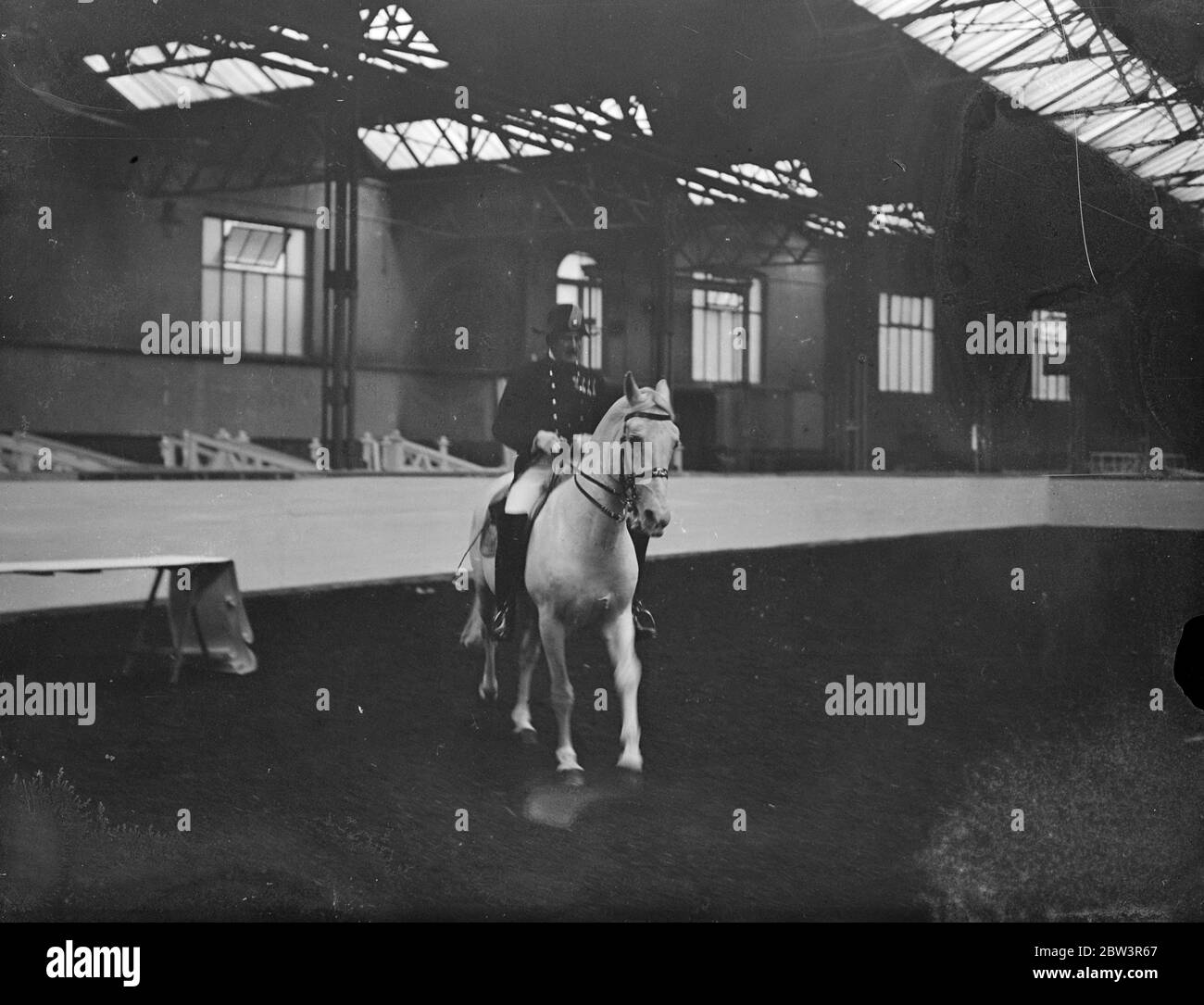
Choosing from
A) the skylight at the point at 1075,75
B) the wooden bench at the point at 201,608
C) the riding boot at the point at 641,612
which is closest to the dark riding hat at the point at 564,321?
the riding boot at the point at 641,612

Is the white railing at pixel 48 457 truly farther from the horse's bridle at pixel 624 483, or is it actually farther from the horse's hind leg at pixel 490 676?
the horse's bridle at pixel 624 483

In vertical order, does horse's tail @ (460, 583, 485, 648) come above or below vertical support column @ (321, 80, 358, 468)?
below

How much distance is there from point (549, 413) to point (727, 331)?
0.71 metres

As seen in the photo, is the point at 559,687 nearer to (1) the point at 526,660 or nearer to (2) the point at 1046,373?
(1) the point at 526,660

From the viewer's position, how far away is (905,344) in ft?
13.9

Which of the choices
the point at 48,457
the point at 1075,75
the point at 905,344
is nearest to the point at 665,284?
the point at 905,344

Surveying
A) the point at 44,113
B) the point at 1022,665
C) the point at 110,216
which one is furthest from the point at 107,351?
the point at 1022,665

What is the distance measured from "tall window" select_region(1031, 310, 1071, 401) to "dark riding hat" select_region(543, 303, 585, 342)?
1.64 meters

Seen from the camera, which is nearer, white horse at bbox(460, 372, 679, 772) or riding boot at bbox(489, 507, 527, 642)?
white horse at bbox(460, 372, 679, 772)

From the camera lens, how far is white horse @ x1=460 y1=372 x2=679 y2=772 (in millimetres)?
3961

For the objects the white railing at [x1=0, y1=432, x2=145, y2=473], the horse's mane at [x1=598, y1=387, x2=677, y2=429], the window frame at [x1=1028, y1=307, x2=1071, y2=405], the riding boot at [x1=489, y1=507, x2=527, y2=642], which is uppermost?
the window frame at [x1=1028, y1=307, x2=1071, y2=405]

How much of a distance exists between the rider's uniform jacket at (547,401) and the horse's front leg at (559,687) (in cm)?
58

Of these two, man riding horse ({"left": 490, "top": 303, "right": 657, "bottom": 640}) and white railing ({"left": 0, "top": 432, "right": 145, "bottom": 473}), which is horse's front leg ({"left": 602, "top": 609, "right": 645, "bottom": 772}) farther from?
white railing ({"left": 0, "top": 432, "right": 145, "bottom": 473})

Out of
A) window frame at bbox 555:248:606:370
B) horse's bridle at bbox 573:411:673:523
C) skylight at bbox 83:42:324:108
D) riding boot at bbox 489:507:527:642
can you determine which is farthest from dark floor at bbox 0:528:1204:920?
skylight at bbox 83:42:324:108
